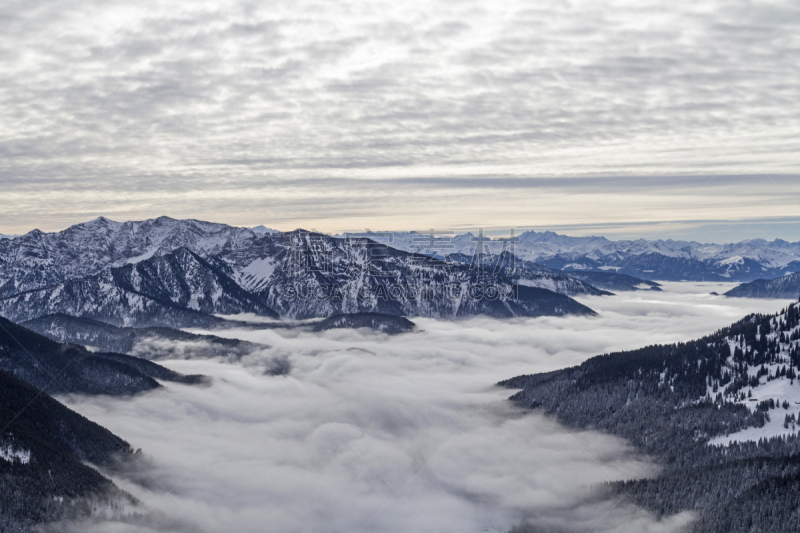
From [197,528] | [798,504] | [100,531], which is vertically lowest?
[197,528]

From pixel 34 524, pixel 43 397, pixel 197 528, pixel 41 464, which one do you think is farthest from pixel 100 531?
pixel 43 397

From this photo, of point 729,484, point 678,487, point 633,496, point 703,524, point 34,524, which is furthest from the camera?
point 633,496

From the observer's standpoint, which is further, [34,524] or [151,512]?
[151,512]

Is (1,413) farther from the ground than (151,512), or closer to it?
farther from the ground

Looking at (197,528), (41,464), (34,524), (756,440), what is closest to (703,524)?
(756,440)

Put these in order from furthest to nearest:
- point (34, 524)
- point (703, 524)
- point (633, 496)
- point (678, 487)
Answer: point (633, 496)
point (678, 487)
point (703, 524)
point (34, 524)

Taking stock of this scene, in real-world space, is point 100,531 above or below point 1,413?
below

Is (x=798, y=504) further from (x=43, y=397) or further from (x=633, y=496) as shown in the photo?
(x=43, y=397)

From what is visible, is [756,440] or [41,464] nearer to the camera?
[41,464]

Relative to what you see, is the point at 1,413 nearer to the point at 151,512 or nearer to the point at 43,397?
the point at 43,397
